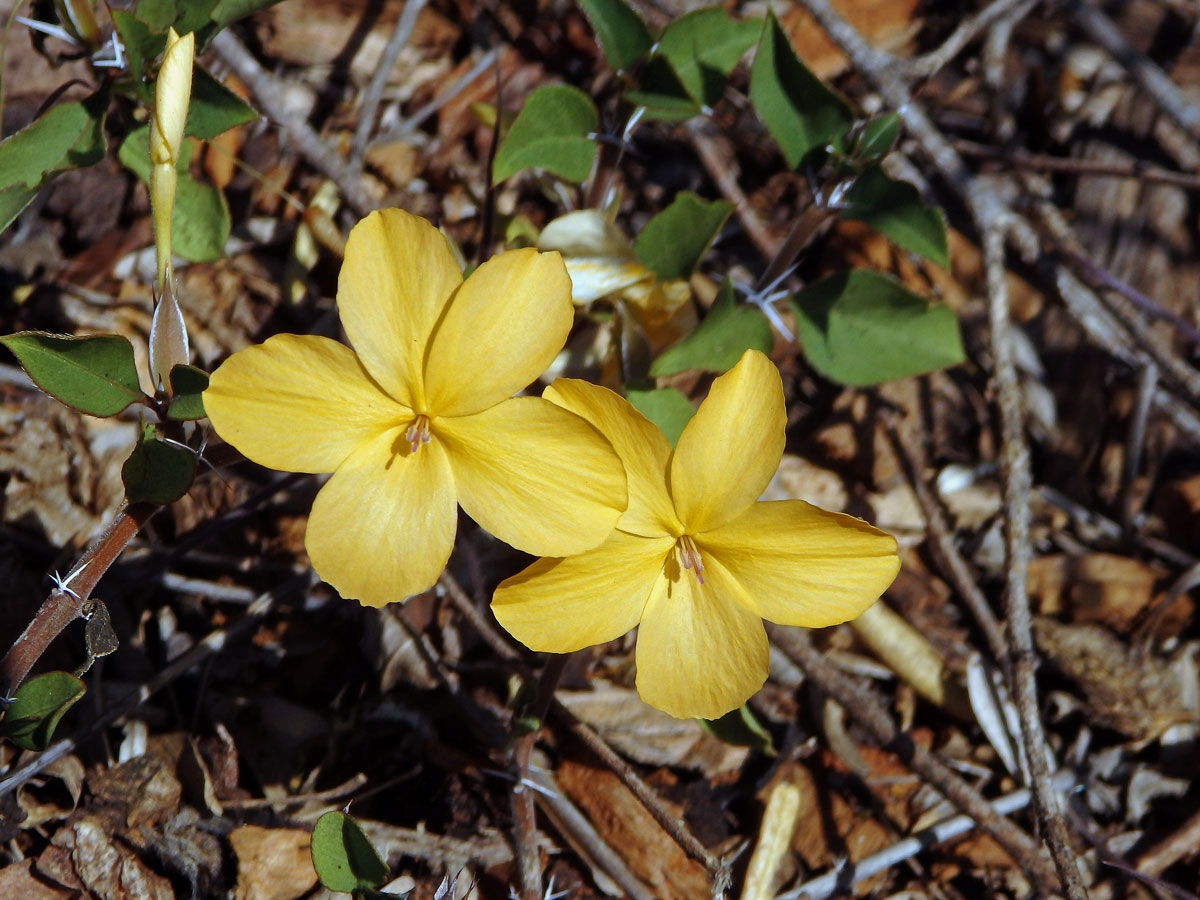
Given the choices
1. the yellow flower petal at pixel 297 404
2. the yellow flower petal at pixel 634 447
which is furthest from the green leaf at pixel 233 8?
the yellow flower petal at pixel 634 447

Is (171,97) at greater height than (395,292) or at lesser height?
greater

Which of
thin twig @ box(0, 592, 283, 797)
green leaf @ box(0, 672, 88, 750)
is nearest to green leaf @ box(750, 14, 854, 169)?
thin twig @ box(0, 592, 283, 797)

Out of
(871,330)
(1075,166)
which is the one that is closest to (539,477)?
(871,330)

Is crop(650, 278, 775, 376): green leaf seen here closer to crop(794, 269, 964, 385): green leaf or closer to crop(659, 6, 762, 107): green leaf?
crop(794, 269, 964, 385): green leaf

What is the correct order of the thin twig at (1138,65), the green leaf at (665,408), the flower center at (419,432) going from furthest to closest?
the thin twig at (1138,65), the green leaf at (665,408), the flower center at (419,432)

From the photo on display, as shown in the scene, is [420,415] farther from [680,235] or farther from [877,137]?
[877,137]

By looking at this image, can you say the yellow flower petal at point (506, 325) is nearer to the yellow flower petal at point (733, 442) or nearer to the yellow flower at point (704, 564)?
the yellow flower at point (704, 564)

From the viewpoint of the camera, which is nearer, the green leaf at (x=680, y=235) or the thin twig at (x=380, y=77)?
the green leaf at (x=680, y=235)
